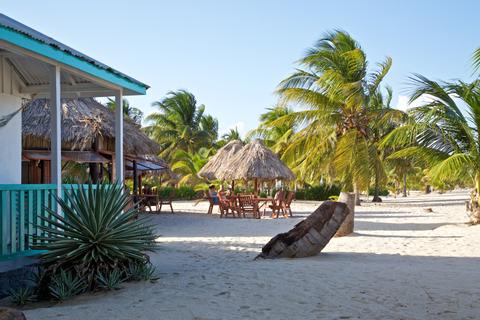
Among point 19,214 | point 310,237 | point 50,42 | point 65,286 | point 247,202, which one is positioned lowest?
point 65,286

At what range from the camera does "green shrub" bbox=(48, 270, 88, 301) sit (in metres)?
5.35

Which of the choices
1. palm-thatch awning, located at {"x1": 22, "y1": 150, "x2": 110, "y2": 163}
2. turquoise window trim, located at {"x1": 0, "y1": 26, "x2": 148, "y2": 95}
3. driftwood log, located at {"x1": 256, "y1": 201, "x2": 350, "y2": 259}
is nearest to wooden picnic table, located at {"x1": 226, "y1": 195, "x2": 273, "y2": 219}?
palm-thatch awning, located at {"x1": 22, "y1": 150, "x2": 110, "y2": 163}

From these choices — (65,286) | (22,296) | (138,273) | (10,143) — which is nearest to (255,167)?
(10,143)

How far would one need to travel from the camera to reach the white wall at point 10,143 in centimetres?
800

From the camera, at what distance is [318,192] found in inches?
1270

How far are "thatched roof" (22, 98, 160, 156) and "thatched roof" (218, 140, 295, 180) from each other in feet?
14.6

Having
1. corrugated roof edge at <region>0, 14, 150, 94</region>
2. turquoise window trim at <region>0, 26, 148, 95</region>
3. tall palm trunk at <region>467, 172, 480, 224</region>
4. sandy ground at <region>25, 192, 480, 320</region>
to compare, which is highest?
corrugated roof edge at <region>0, 14, 150, 94</region>

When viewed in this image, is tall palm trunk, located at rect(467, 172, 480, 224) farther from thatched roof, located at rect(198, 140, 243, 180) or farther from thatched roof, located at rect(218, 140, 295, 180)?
thatched roof, located at rect(198, 140, 243, 180)

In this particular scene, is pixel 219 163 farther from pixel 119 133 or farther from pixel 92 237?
pixel 92 237

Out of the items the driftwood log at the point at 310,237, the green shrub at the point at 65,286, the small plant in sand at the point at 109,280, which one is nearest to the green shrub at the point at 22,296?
the green shrub at the point at 65,286

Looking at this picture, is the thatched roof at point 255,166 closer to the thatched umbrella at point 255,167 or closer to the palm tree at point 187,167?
the thatched umbrella at point 255,167

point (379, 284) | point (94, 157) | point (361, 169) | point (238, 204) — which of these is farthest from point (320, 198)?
point (379, 284)

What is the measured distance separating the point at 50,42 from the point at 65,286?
2.88 meters

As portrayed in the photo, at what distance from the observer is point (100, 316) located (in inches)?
178
